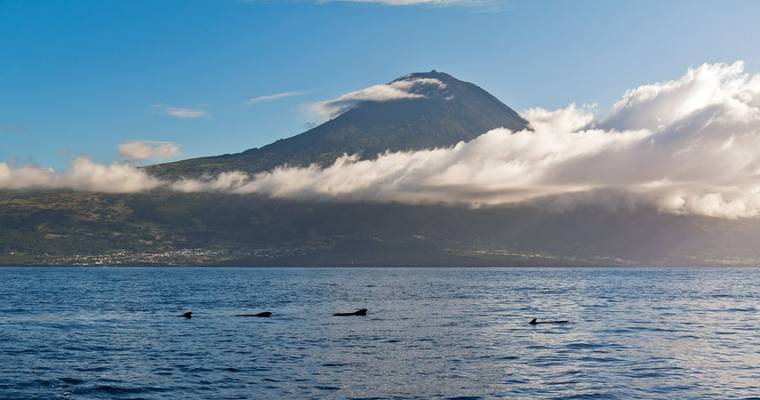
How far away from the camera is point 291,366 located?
5556 centimetres

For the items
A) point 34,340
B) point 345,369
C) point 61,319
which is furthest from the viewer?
point 61,319

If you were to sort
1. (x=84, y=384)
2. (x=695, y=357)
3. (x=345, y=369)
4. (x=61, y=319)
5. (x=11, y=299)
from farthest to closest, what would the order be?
(x=11, y=299) → (x=61, y=319) → (x=695, y=357) → (x=345, y=369) → (x=84, y=384)

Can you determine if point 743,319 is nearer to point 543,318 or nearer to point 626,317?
point 626,317

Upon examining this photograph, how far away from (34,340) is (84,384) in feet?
86.6

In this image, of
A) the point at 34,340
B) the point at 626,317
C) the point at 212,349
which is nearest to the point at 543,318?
the point at 626,317

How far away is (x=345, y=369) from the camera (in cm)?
5438

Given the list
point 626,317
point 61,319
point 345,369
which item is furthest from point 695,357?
point 61,319

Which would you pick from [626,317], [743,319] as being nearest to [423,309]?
[626,317]

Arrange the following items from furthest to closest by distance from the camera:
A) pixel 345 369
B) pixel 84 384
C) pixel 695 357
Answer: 1. pixel 695 357
2. pixel 345 369
3. pixel 84 384

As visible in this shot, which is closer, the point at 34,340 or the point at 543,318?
the point at 34,340

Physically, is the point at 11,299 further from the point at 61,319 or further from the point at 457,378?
→ the point at 457,378

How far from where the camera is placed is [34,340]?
71.4 meters

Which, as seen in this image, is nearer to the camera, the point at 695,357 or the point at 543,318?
the point at 695,357

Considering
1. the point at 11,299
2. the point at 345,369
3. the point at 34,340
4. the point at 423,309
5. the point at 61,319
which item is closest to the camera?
the point at 345,369
